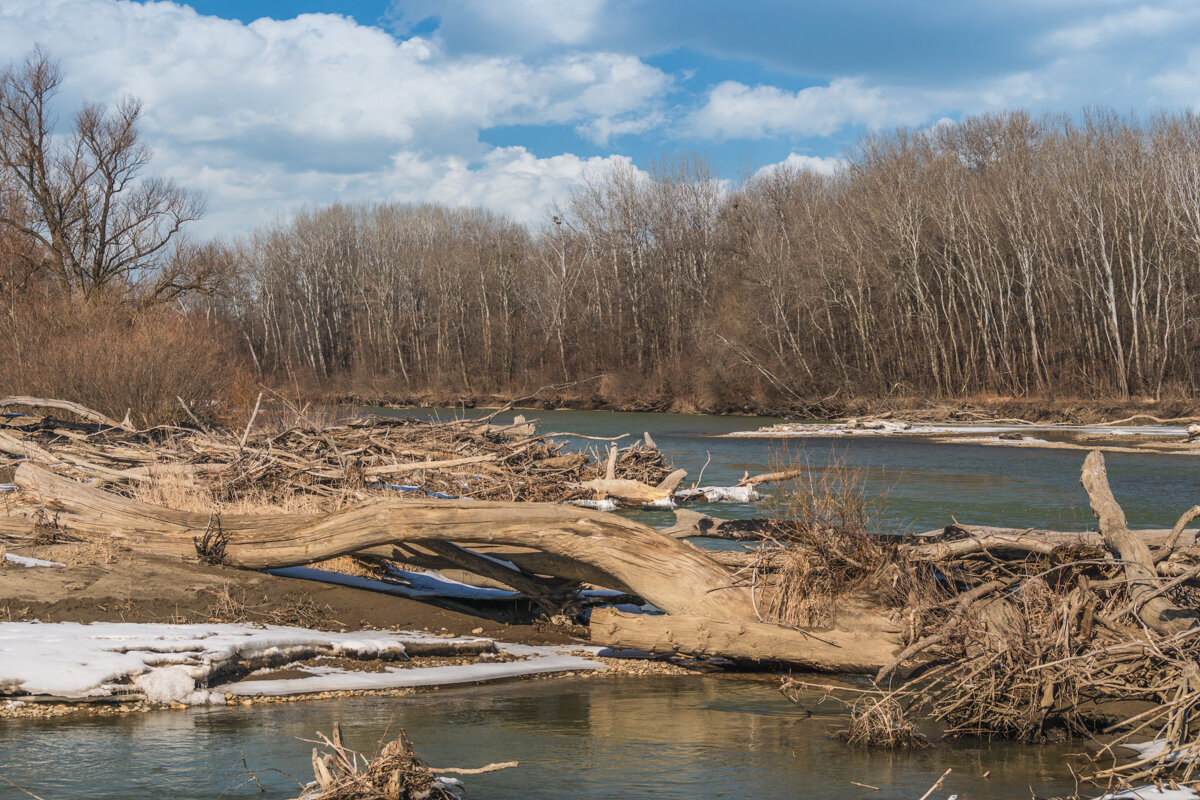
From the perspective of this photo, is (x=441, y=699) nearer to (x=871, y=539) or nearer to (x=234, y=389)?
(x=871, y=539)

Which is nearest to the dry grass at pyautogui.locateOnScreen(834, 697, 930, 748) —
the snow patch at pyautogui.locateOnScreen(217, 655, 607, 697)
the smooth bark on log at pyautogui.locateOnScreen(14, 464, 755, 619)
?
the smooth bark on log at pyautogui.locateOnScreen(14, 464, 755, 619)

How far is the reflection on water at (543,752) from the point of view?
18.1ft

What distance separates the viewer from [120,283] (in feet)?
102

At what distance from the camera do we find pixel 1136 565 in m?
6.72

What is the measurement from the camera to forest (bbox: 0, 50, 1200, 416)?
30531 millimetres

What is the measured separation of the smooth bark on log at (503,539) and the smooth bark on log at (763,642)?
0.48ft

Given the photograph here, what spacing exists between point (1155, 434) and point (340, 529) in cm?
2840

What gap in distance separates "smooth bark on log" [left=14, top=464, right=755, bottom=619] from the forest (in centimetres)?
1446

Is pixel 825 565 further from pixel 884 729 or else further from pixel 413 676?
pixel 413 676

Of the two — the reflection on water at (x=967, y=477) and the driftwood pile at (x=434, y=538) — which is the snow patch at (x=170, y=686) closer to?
the driftwood pile at (x=434, y=538)

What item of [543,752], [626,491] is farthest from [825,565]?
[626,491]

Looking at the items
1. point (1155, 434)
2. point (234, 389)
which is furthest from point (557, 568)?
point (1155, 434)

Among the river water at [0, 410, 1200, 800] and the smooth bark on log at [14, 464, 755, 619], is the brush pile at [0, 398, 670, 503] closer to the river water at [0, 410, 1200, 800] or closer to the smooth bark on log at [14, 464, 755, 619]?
the smooth bark on log at [14, 464, 755, 619]

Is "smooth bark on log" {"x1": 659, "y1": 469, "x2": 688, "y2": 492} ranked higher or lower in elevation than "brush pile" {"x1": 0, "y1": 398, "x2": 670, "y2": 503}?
lower
